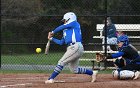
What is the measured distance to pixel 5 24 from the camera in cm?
1883

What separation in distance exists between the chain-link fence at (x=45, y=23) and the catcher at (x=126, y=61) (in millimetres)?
2717

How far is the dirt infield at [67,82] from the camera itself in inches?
437

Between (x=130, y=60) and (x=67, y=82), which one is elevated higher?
(x=130, y=60)

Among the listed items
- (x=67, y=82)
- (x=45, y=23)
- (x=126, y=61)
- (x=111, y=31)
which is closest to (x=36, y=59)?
(x=45, y=23)

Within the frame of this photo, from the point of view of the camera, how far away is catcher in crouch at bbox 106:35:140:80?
12.4 meters

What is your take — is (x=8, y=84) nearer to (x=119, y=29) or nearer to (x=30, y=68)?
(x=30, y=68)

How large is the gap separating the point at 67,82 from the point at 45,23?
5.85 meters

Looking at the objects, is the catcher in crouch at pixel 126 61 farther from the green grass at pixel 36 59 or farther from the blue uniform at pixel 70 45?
the green grass at pixel 36 59

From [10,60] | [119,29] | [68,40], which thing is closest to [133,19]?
[119,29]

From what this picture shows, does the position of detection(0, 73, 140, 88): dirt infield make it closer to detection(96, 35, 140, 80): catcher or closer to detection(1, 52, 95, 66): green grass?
detection(96, 35, 140, 80): catcher

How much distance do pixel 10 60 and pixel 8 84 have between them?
571 cm

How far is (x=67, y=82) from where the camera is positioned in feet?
39.2

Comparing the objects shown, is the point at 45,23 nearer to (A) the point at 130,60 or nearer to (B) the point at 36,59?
(B) the point at 36,59

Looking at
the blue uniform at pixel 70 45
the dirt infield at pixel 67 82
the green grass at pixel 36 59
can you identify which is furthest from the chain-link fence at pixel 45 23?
the blue uniform at pixel 70 45
